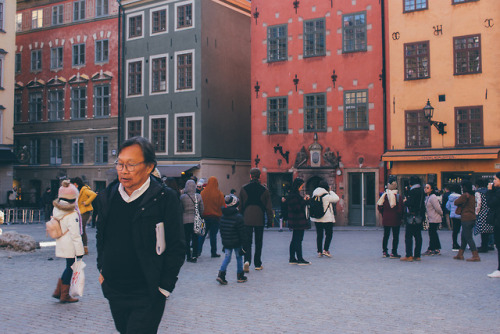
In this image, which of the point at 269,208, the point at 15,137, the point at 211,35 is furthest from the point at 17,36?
the point at 269,208

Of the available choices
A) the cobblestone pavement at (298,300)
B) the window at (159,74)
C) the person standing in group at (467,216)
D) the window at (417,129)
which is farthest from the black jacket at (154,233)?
the window at (159,74)

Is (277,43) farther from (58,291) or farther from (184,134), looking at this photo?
(58,291)

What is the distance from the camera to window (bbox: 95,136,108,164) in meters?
35.1

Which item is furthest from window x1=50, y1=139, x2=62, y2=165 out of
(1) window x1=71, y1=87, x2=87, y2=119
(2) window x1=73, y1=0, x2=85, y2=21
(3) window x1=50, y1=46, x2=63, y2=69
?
(2) window x1=73, y1=0, x2=85, y2=21

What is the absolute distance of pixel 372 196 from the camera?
2670cm

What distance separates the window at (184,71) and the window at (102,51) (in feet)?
18.8

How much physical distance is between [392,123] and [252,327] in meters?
20.9

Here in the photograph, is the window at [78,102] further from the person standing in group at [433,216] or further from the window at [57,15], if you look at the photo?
the person standing in group at [433,216]

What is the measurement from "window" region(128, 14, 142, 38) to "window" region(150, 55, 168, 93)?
2250mm

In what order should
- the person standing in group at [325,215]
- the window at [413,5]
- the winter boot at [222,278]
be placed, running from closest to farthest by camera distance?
1. the winter boot at [222,278]
2. the person standing in group at [325,215]
3. the window at [413,5]

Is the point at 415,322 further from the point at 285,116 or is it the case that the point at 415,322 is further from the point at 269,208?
the point at 285,116

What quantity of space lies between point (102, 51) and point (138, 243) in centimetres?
3361

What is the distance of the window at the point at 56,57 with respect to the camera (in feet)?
123

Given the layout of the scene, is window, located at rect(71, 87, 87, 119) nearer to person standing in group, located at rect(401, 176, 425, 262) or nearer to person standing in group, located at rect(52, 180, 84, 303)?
person standing in group, located at rect(401, 176, 425, 262)
